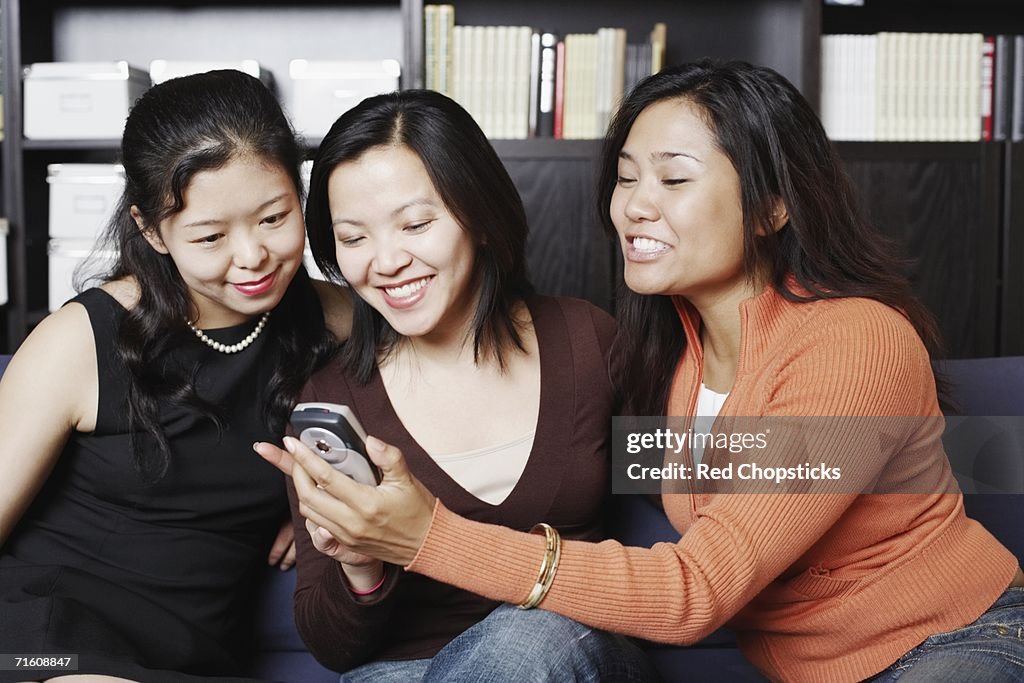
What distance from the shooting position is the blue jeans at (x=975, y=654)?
1.15 meters

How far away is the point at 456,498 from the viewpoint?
1371 millimetres

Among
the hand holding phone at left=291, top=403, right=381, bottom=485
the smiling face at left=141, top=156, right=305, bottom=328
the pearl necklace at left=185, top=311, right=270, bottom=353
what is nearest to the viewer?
the hand holding phone at left=291, top=403, right=381, bottom=485

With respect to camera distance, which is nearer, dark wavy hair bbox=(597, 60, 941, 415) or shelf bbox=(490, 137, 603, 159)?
dark wavy hair bbox=(597, 60, 941, 415)

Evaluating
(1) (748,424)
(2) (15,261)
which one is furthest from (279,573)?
(2) (15,261)

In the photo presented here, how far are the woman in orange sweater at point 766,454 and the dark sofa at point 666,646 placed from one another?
152 mm

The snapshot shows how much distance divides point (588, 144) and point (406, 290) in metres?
1.51

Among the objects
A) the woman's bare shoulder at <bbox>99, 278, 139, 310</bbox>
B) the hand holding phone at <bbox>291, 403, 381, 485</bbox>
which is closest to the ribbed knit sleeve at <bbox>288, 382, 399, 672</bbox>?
the hand holding phone at <bbox>291, 403, 381, 485</bbox>

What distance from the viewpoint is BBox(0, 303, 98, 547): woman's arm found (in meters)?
1.32

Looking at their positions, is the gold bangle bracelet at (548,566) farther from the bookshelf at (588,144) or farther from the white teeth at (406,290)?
the bookshelf at (588,144)

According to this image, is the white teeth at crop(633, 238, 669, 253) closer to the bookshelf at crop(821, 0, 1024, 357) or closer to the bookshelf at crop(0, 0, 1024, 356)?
the bookshelf at crop(0, 0, 1024, 356)

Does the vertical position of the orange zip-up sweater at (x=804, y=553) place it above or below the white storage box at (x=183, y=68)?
below

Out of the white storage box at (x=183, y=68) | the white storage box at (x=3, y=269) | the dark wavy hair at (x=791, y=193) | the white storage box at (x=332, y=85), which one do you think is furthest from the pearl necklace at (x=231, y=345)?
the white storage box at (x=3, y=269)

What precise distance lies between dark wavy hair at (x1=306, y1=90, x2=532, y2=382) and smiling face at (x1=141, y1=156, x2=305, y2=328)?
2.0 inches

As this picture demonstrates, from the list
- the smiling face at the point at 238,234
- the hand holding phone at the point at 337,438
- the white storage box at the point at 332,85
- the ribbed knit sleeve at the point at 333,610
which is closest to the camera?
the hand holding phone at the point at 337,438
